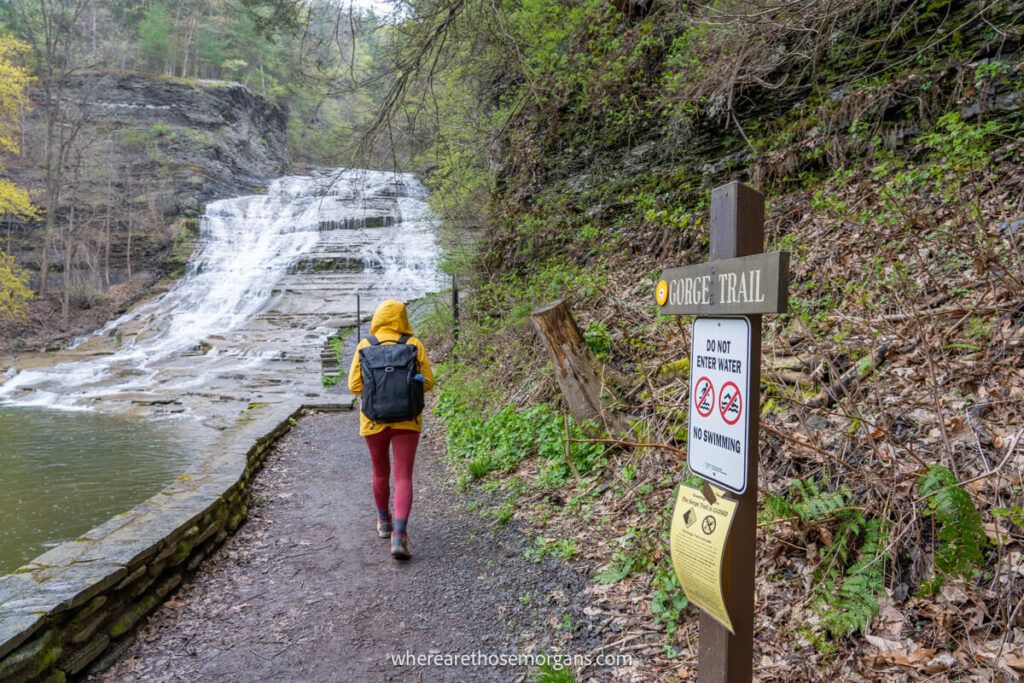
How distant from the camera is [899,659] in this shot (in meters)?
1.94

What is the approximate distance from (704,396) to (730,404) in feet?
0.42

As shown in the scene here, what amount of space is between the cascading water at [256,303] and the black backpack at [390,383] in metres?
2.45

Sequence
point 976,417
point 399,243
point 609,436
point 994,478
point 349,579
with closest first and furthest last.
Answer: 1. point 994,478
2. point 976,417
3. point 349,579
4. point 609,436
5. point 399,243

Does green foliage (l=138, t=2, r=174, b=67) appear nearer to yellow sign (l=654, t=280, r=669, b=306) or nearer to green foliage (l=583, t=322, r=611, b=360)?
green foliage (l=583, t=322, r=611, b=360)

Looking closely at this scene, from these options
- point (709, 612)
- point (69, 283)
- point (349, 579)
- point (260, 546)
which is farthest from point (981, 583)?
point (69, 283)

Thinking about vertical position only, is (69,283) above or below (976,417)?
above

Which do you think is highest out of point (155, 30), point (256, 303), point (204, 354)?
point (155, 30)

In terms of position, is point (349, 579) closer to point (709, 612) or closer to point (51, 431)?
point (709, 612)

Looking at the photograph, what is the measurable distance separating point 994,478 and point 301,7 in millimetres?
6268

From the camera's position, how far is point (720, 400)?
1716 mm

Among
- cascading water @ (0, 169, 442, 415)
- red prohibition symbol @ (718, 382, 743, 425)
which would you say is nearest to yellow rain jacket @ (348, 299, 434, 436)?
cascading water @ (0, 169, 442, 415)

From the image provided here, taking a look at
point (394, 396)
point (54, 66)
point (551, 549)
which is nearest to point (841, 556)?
point (551, 549)

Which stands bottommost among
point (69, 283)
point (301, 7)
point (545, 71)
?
point (69, 283)

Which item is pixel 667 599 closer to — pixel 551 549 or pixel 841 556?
pixel 841 556
